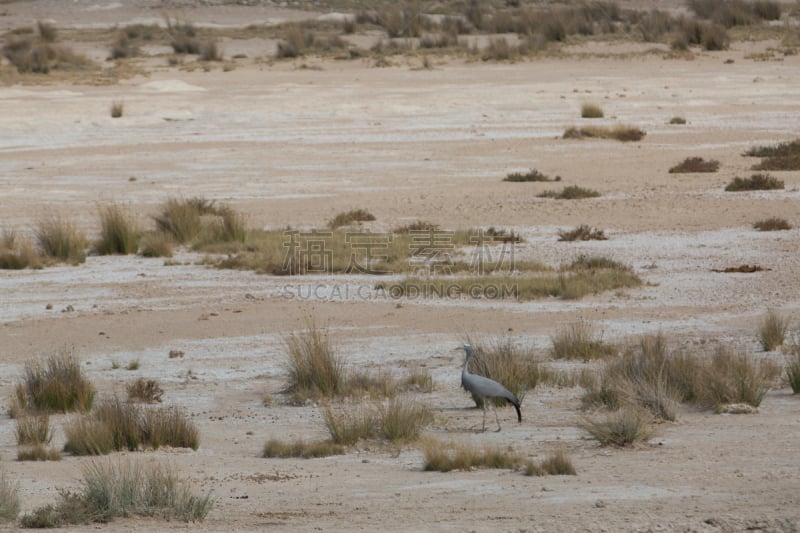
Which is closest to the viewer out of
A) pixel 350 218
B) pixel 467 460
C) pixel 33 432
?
pixel 467 460

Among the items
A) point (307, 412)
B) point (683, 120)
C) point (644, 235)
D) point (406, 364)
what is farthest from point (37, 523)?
point (683, 120)

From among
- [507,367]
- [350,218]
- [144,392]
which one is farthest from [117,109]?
[507,367]

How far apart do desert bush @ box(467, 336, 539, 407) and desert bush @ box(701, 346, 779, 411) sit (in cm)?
147

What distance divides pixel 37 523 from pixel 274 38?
5203 cm

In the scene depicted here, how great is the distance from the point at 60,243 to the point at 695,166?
12.8 meters

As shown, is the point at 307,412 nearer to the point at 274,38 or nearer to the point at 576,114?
the point at 576,114

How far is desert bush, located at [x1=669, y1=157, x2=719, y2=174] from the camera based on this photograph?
2622cm

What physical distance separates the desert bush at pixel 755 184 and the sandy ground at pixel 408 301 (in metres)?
0.41

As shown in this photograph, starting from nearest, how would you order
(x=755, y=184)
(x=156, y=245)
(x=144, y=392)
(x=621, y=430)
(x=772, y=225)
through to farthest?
(x=621, y=430), (x=144, y=392), (x=156, y=245), (x=772, y=225), (x=755, y=184)

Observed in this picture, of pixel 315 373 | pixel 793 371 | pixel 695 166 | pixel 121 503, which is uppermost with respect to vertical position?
pixel 121 503

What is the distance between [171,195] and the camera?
2441 cm

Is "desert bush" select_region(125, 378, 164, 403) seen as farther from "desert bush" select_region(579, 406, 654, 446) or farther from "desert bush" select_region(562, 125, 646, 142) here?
"desert bush" select_region(562, 125, 646, 142)

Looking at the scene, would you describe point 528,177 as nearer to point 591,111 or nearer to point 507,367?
point 591,111

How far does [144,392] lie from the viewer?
452 inches
